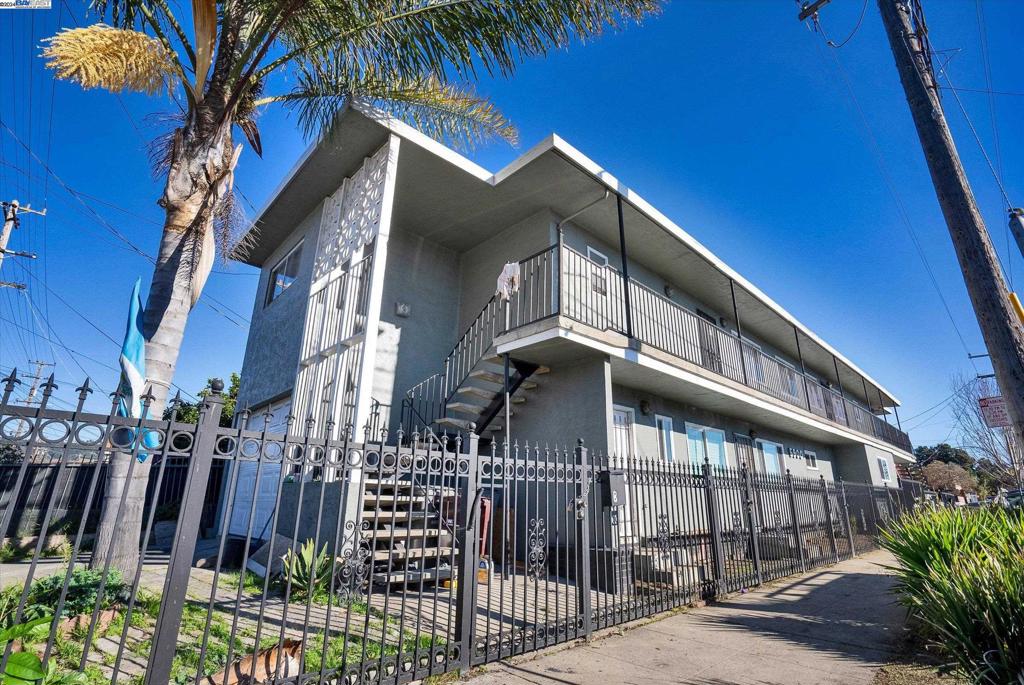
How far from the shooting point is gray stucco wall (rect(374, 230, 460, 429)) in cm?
1023

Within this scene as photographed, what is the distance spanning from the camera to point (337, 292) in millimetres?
9477

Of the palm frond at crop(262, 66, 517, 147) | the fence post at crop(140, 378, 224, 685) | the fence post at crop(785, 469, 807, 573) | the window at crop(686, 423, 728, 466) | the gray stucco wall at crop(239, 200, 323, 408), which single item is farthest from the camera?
the window at crop(686, 423, 728, 466)

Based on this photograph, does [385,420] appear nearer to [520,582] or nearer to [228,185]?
[520,582]

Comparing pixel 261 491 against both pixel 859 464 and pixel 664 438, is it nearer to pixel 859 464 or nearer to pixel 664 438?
pixel 664 438

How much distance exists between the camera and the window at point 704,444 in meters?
11.7

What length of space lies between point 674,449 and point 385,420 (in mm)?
6392

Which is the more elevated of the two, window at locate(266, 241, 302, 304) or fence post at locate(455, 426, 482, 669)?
window at locate(266, 241, 302, 304)

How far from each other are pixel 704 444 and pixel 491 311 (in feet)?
21.1

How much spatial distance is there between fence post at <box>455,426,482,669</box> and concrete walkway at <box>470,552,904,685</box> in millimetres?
293

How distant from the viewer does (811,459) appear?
1795 cm

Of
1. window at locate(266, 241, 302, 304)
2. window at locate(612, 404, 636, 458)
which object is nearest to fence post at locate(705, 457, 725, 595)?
window at locate(612, 404, 636, 458)

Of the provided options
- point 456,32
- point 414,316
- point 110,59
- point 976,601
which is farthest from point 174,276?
point 976,601

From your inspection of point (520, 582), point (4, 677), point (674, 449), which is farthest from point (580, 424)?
point (4, 677)

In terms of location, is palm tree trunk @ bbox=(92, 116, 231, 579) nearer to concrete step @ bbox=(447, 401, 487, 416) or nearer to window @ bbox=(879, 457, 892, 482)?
concrete step @ bbox=(447, 401, 487, 416)
